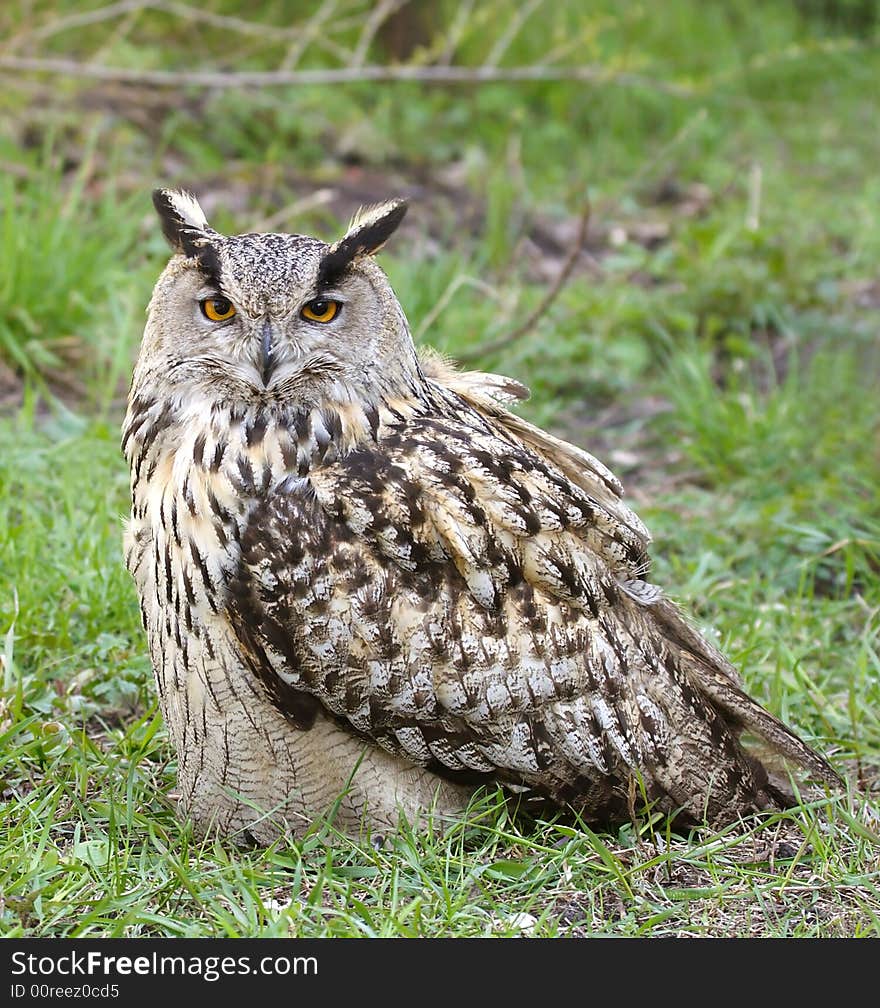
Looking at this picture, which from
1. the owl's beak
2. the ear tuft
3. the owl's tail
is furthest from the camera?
the owl's tail

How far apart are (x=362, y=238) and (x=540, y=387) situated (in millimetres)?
3014

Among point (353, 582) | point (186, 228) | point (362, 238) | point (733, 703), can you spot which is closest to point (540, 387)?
point (733, 703)

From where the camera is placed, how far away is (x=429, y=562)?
3.12m

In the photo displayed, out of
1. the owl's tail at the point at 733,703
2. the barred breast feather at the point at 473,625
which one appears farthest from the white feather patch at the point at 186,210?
the owl's tail at the point at 733,703

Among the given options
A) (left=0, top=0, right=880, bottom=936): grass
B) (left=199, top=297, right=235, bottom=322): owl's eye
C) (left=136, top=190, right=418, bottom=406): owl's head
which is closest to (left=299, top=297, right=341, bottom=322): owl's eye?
(left=136, top=190, right=418, bottom=406): owl's head

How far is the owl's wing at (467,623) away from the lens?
121 inches

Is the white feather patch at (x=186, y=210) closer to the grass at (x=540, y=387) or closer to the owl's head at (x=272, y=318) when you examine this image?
the owl's head at (x=272, y=318)

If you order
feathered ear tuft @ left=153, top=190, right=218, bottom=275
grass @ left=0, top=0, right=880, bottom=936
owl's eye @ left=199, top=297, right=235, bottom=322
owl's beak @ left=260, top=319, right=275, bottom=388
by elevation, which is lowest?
grass @ left=0, top=0, right=880, bottom=936

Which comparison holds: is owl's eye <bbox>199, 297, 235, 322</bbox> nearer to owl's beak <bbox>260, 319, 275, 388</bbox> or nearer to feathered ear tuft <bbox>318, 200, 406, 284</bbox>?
owl's beak <bbox>260, 319, 275, 388</bbox>

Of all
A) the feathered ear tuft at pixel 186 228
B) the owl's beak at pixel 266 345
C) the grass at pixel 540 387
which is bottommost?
the grass at pixel 540 387

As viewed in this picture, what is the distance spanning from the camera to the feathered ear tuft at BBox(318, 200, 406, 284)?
10.3 ft

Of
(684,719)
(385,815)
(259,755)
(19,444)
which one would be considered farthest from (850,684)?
(19,444)

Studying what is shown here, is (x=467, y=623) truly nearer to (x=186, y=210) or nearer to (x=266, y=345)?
(x=266, y=345)

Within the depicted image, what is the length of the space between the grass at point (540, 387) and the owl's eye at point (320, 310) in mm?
1198
